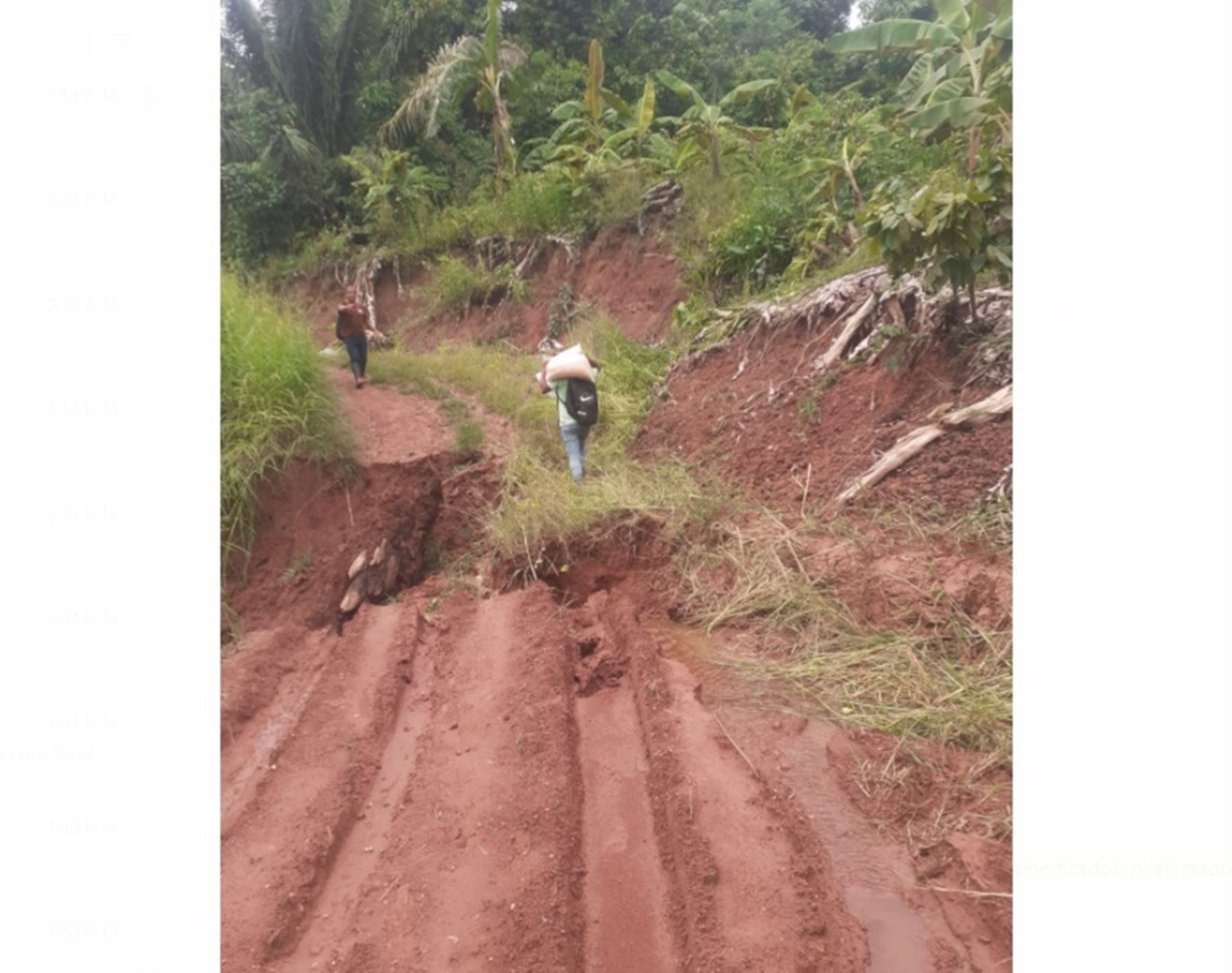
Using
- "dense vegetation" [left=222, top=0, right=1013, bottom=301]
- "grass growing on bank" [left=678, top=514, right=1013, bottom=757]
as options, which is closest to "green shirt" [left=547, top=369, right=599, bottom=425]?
"grass growing on bank" [left=678, top=514, right=1013, bottom=757]

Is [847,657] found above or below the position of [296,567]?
below

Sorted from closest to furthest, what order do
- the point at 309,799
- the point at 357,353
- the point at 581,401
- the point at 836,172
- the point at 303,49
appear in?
the point at 309,799
the point at 581,401
the point at 357,353
the point at 836,172
the point at 303,49

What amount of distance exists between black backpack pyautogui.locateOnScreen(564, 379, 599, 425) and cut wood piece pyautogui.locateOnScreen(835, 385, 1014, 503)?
1.78 metres

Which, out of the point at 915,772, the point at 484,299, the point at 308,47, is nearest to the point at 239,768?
the point at 915,772

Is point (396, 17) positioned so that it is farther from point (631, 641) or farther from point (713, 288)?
point (631, 641)

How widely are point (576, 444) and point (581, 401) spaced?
323mm

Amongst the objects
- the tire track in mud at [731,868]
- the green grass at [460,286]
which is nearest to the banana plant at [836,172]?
the tire track in mud at [731,868]

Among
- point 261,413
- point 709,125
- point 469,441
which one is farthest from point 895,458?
point 709,125

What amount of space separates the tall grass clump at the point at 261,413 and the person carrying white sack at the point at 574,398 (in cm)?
149

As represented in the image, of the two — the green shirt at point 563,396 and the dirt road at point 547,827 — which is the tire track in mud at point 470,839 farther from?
the green shirt at point 563,396

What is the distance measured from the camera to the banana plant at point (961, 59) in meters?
4.23

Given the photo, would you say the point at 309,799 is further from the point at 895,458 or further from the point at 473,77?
the point at 473,77

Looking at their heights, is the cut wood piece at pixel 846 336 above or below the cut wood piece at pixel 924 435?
above

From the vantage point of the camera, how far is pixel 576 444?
205 inches
